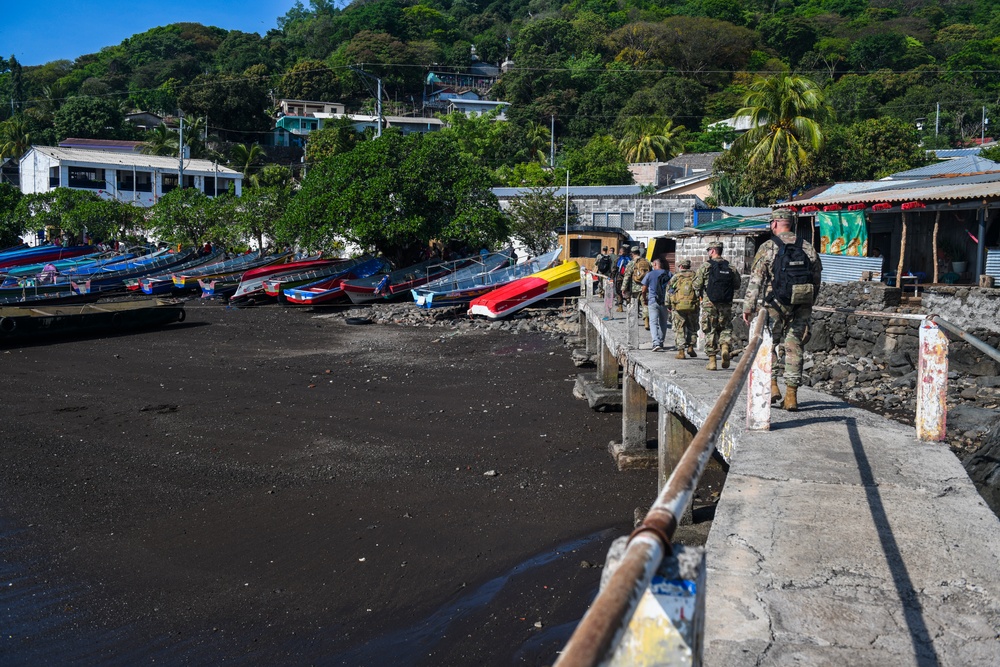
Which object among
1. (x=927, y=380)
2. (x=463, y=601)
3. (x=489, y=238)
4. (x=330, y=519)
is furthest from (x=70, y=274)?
(x=927, y=380)

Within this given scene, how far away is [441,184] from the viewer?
1250 inches

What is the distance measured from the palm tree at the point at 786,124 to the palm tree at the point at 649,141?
73.3ft

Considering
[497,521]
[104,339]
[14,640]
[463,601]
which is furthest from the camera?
[104,339]

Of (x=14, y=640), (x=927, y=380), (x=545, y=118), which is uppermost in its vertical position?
(x=545, y=118)

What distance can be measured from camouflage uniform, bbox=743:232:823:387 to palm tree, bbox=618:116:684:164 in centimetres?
4986

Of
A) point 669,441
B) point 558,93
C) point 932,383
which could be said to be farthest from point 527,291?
point 558,93

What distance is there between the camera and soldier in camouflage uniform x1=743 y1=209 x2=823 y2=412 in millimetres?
7289

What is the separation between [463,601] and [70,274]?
1316 inches

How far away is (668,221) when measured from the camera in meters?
35.9

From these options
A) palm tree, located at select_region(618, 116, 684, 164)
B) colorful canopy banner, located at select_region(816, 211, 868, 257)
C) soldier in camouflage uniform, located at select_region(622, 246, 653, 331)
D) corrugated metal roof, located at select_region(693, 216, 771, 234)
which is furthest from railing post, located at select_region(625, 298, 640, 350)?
palm tree, located at select_region(618, 116, 684, 164)

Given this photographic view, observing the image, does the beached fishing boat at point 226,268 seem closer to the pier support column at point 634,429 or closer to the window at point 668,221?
the window at point 668,221

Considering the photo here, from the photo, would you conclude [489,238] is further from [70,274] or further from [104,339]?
[70,274]

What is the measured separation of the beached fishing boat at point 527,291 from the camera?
2591 centimetres

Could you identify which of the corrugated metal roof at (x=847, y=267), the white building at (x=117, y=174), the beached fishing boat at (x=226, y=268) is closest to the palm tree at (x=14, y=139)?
the white building at (x=117, y=174)
